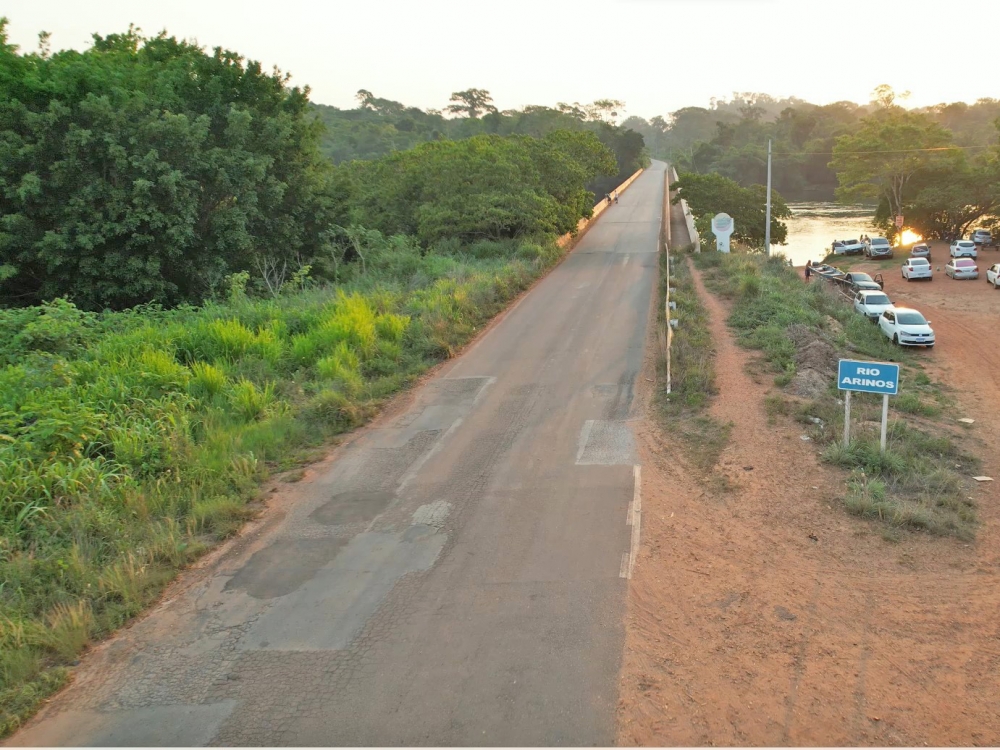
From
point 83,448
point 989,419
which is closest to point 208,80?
point 83,448

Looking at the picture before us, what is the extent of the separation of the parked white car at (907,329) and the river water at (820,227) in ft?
93.4

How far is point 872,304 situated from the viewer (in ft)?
91.7

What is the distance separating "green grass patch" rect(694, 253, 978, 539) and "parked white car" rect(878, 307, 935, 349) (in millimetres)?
404

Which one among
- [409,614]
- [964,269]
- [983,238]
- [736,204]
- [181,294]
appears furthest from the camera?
[736,204]

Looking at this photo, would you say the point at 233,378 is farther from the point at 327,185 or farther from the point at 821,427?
the point at 327,185

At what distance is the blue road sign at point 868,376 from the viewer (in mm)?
9586

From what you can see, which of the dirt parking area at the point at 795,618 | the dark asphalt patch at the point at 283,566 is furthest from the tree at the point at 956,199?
the dark asphalt patch at the point at 283,566

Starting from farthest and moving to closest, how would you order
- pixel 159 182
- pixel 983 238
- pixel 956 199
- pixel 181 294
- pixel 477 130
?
pixel 477 130, pixel 956 199, pixel 983 238, pixel 181 294, pixel 159 182

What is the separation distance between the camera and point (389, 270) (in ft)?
87.9

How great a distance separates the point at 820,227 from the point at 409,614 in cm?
7917

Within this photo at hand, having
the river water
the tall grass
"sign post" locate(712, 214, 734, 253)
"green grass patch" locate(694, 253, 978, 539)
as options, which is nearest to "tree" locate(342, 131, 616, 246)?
"sign post" locate(712, 214, 734, 253)

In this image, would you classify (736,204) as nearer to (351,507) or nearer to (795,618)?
(351,507)

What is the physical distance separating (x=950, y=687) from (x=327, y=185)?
85.8 feet

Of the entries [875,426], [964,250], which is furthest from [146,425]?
[964,250]
